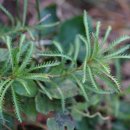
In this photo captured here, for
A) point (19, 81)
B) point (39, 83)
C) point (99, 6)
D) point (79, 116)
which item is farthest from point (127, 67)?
point (19, 81)

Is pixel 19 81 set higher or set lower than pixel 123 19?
lower

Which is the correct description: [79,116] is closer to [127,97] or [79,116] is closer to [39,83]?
[39,83]

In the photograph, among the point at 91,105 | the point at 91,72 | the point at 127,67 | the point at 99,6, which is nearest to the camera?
the point at 91,72

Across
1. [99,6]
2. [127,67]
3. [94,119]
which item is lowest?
[94,119]

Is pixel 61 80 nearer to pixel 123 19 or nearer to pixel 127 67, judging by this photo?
pixel 127 67

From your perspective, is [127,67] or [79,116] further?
[127,67]

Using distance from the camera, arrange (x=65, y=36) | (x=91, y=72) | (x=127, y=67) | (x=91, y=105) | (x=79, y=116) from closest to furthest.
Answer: (x=91, y=72), (x=79, y=116), (x=91, y=105), (x=65, y=36), (x=127, y=67)
